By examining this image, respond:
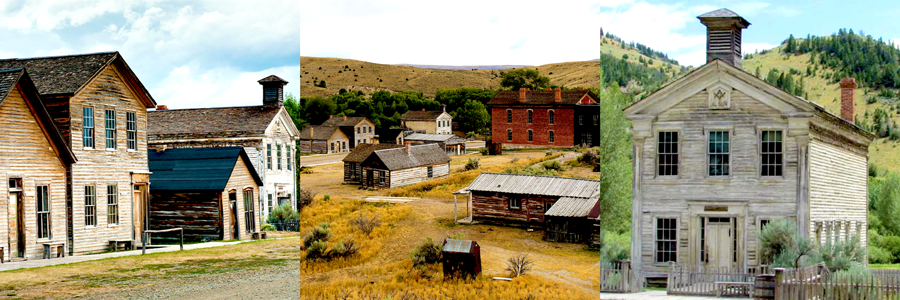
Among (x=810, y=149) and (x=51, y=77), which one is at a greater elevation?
(x=51, y=77)

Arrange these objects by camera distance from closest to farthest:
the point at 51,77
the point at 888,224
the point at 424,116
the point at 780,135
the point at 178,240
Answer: the point at 424,116
the point at 780,135
the point at 888,224
the point at 51,77
the point at 178,240

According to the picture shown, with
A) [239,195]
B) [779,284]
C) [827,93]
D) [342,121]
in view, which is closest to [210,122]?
[239,195]

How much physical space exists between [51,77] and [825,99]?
15.6 meters

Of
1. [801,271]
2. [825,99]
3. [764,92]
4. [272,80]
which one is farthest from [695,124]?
[272,80]

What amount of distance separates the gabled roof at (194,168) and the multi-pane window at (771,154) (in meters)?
12.1

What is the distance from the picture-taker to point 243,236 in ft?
72.5

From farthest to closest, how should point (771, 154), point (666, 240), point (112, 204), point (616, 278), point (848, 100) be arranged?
point (112, 204), point (848, 100), point (666, 240), point (616, 278), point (771, 154)

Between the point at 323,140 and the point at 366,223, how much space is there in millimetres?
1672

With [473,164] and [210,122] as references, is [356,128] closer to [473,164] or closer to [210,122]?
[473,164]

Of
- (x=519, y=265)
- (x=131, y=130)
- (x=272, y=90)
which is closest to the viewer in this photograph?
(x=519, y=265)

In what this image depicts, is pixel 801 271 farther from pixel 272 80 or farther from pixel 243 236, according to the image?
pixel 272 80

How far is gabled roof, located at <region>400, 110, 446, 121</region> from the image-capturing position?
13.8m

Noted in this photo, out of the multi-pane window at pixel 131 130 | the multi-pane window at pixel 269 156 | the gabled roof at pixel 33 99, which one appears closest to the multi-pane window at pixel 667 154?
the gabled roof at pixel 33 99

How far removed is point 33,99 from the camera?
16.4 metres
